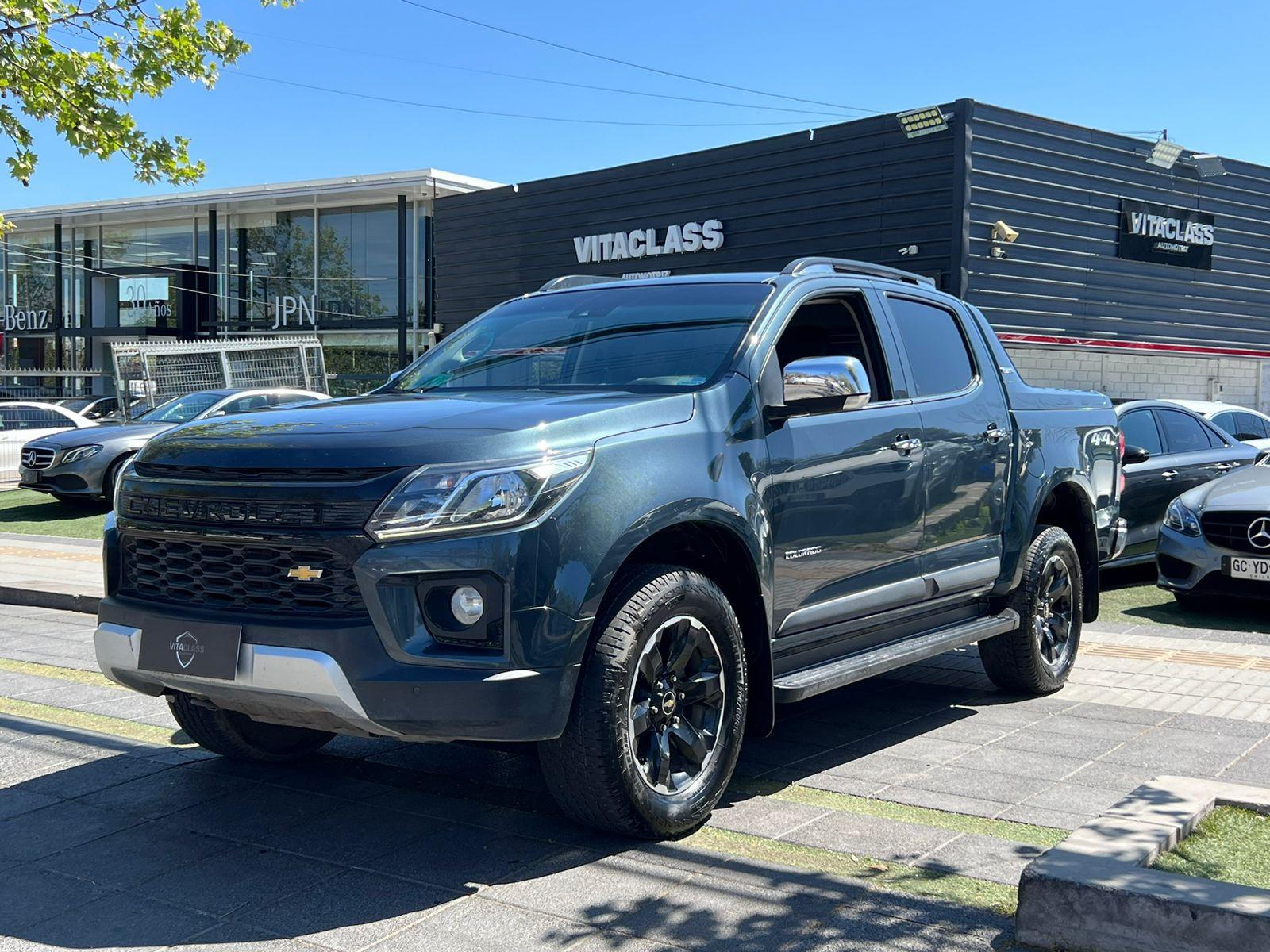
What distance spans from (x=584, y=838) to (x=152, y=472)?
6.18 feet

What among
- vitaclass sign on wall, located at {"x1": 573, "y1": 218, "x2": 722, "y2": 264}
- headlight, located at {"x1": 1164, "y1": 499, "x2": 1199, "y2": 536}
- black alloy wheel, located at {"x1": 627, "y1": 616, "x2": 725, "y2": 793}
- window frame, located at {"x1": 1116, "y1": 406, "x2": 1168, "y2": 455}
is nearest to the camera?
black alloy wheel, located at {"x1": 627, "y1": 616, "x2": 725, "y2": 793}

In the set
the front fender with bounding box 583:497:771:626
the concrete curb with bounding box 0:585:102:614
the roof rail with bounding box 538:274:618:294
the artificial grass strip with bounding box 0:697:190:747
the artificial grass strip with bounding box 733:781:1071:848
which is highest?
the roof rail with bounding box 538:274:618:294

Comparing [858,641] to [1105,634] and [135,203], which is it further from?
[135,203]

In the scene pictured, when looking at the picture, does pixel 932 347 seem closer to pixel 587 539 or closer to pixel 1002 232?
A: pixel 587 539

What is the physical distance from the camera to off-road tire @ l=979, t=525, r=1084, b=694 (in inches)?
249

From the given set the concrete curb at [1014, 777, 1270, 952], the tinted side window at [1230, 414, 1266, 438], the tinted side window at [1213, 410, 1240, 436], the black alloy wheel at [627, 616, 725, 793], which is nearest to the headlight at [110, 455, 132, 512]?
the black alloy wheel at [627, 616, 725, 793]

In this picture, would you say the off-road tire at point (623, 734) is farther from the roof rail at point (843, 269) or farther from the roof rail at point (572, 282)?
the roof rail at point (572, 282)

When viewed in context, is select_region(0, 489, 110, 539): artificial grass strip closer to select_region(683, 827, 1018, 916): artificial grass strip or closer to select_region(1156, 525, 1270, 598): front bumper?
select_region(1156, 525, 1270, 598): front bumper

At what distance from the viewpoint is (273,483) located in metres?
3.90

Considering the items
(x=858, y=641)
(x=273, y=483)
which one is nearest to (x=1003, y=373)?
(x=858, y=641)

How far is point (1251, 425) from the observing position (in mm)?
12797

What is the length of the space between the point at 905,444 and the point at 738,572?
119 cm

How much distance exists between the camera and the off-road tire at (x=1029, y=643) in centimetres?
632

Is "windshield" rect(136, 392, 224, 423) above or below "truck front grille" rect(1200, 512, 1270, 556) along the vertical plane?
above
